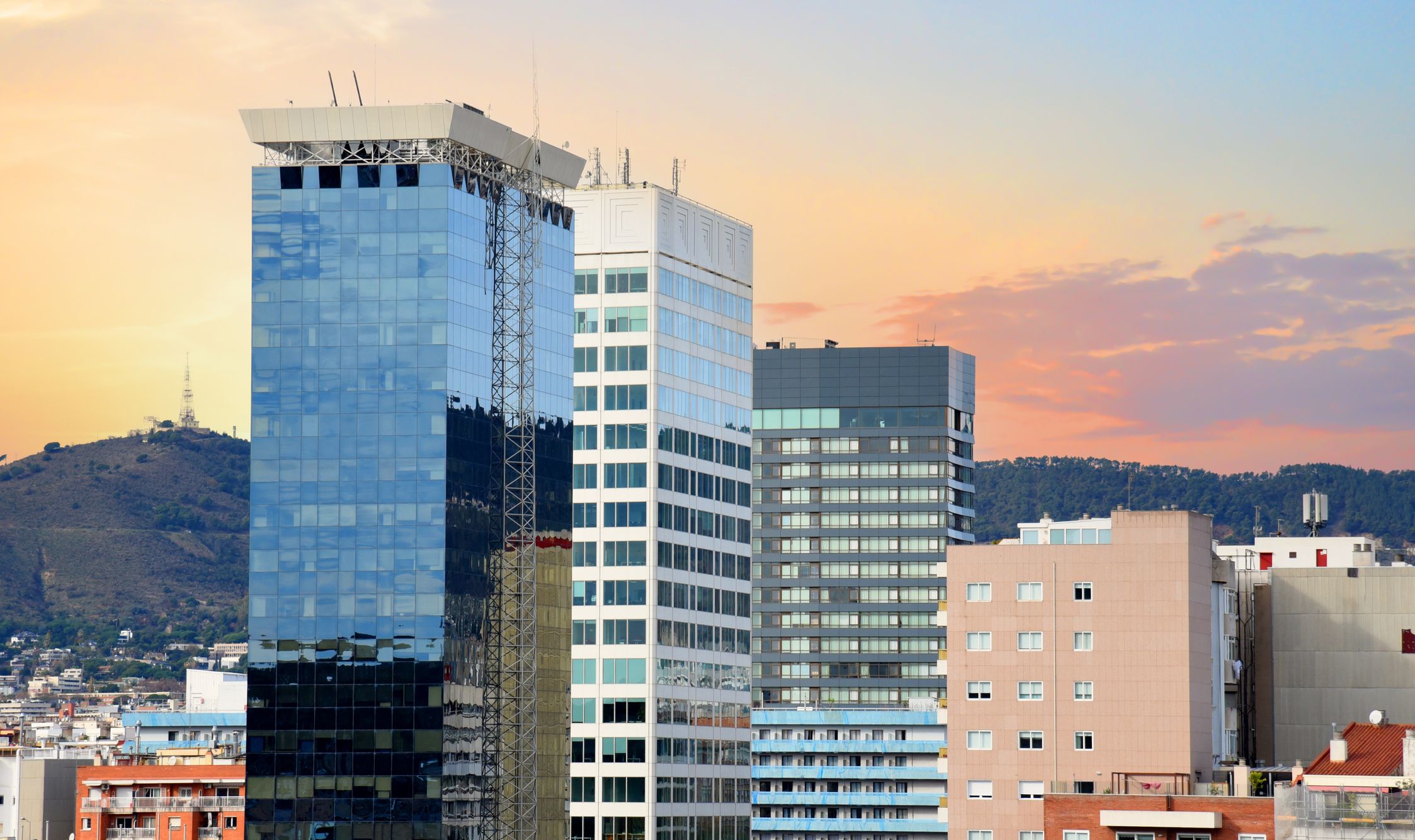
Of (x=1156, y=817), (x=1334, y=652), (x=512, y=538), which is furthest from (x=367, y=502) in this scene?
(x=1334, y=652)

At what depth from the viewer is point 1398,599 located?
18388 cm

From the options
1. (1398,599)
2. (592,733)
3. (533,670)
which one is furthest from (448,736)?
(1398,599)

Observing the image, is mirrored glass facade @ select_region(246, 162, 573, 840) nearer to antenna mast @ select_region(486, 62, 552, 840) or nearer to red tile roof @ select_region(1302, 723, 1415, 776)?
antenna mast @ select_region(486, 62, 552, 840)

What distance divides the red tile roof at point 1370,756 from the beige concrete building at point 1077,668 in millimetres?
13395

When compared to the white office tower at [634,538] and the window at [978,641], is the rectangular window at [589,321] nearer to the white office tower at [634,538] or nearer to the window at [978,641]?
the white office tower at [634,538]

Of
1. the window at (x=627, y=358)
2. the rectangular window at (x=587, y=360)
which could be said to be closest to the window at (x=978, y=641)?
the window at (x=627, y=358)

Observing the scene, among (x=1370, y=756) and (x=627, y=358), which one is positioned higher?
(x=627, y=358)

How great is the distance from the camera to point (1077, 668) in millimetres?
162125

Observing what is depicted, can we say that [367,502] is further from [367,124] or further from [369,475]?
[367,124]

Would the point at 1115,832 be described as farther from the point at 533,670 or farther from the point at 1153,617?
the point at 533,670

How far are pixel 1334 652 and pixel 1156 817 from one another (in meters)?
48.1

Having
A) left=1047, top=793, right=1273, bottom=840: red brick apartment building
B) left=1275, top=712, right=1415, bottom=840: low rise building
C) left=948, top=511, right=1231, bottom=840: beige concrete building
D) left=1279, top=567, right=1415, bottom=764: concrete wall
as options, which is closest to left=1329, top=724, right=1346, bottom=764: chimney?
left=1275, top=712, right=1415, bottom=840: low rise building

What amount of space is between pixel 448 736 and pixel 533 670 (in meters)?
12.2

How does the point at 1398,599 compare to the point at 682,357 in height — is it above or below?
below
